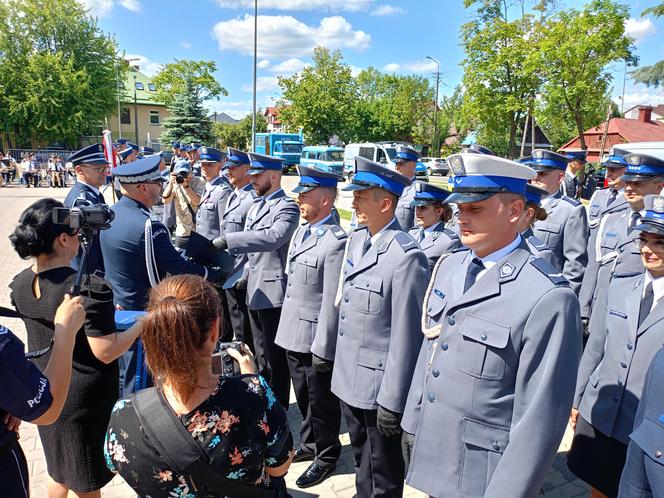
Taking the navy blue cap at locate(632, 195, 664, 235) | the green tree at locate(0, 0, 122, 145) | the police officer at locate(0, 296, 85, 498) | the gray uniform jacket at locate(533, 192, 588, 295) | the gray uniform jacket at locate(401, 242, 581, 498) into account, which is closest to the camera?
the police officer at locate(0, 296, 85, 498)

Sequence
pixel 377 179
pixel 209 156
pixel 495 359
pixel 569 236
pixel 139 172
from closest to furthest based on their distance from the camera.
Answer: pixel 495 359 → pixel 377 179 → pixel 139 172 → pixel 569 236 → pixel 209 156

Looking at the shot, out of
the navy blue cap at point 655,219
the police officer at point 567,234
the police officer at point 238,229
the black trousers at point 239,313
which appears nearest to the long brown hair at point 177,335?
the navy blue cap at point 655,219

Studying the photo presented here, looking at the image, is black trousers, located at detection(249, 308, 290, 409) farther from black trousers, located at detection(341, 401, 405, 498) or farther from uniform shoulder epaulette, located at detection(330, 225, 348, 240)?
black trousers, located at detection(341, 401, 405, 498)

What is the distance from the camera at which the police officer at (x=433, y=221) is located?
14.0 ft

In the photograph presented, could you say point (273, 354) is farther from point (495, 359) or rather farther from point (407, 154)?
point (407, 154)

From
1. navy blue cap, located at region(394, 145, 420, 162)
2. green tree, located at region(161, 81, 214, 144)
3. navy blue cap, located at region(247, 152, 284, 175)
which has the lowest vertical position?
navy blue cap, located at region(247, 152, 284, 175)

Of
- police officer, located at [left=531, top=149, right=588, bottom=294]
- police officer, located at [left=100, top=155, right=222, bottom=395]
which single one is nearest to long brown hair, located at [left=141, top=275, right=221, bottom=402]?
police officer, located at [left=100, top=155, right=222, bottom=395]

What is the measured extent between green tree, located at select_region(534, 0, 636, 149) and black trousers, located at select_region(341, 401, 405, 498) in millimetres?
19519

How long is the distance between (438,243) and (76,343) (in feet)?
10.1

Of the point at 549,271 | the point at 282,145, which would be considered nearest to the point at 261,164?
the point at 549,271

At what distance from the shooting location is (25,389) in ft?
5.24

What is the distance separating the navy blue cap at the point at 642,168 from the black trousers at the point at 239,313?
371 cm

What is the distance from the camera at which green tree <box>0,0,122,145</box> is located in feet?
120

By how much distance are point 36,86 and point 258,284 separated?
41.3 meters
